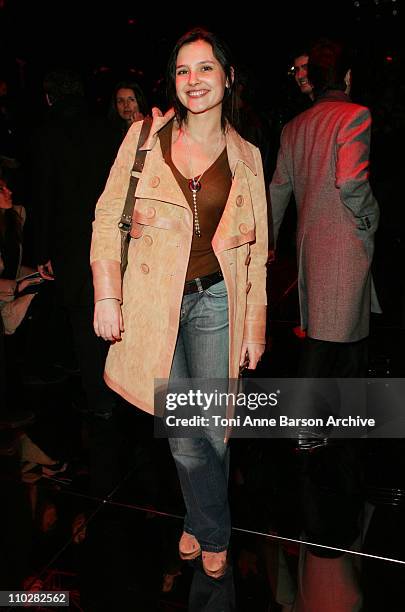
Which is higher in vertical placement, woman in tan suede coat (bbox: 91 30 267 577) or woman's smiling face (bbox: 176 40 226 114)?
woman's smiling face (bbox: 176 40 226 114)

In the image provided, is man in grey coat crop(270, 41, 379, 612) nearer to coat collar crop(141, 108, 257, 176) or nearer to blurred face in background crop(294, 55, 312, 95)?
blurred face in background crop(294, 55, 312, 95)

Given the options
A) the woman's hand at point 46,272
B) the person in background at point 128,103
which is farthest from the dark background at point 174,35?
the woman's hand at point 46,272

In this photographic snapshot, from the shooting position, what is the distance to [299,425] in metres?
3.43

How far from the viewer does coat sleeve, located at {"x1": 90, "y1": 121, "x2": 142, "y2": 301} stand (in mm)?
2055

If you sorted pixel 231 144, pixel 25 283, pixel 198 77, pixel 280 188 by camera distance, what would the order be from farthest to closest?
pixel 25 283
pixel 280 188
pixel 231 144
pixel 198 77

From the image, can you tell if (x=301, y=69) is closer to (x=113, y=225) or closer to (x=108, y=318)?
(x=113, y=225)

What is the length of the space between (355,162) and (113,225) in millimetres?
1435

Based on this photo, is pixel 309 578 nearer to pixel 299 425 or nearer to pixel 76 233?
pixel 299 425

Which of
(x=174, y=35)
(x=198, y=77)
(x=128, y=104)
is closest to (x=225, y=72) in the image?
(x=198, y=77)

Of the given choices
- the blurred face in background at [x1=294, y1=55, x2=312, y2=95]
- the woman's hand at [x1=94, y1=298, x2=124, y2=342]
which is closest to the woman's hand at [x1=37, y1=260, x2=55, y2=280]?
the woman's hand at [x1=94, y1=298, x2=124, y2=342]

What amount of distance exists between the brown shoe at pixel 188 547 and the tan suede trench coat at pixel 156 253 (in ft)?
2.06

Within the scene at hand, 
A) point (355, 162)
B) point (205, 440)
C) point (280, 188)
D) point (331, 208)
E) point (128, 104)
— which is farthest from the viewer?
point (128, 104)

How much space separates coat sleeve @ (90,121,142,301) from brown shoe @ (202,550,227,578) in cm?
107

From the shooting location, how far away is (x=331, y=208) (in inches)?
122
